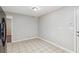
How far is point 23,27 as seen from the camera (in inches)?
229

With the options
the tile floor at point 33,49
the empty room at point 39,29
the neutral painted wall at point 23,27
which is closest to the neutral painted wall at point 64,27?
the empty room at point 39,29

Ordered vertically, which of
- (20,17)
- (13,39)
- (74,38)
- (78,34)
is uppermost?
(20,17)

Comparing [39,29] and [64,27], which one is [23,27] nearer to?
[39,29]

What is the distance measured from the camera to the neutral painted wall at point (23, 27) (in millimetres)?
5262

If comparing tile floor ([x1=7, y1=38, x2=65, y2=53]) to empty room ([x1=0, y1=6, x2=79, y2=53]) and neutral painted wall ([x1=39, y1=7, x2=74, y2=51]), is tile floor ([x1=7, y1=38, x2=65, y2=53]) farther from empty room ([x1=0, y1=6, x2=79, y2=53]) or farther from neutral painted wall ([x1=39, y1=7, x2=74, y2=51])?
neutral painted wall ([x1=39, y1=7, x2=74, y2=51])

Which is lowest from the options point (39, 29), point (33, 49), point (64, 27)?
point (33, 49)

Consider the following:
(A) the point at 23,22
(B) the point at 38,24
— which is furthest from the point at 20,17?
(B) the point at 38,24

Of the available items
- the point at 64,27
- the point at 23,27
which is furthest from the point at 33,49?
the point at 23,27

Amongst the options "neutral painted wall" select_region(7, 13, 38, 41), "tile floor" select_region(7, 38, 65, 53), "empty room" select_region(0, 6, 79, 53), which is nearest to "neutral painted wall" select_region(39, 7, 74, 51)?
"empty room" select_region(0, 6, 79, 53)

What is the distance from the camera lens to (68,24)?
3252 millimetres

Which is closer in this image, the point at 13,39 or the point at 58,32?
the point at 58,32

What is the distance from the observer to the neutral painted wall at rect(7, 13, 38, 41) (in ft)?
17.3
